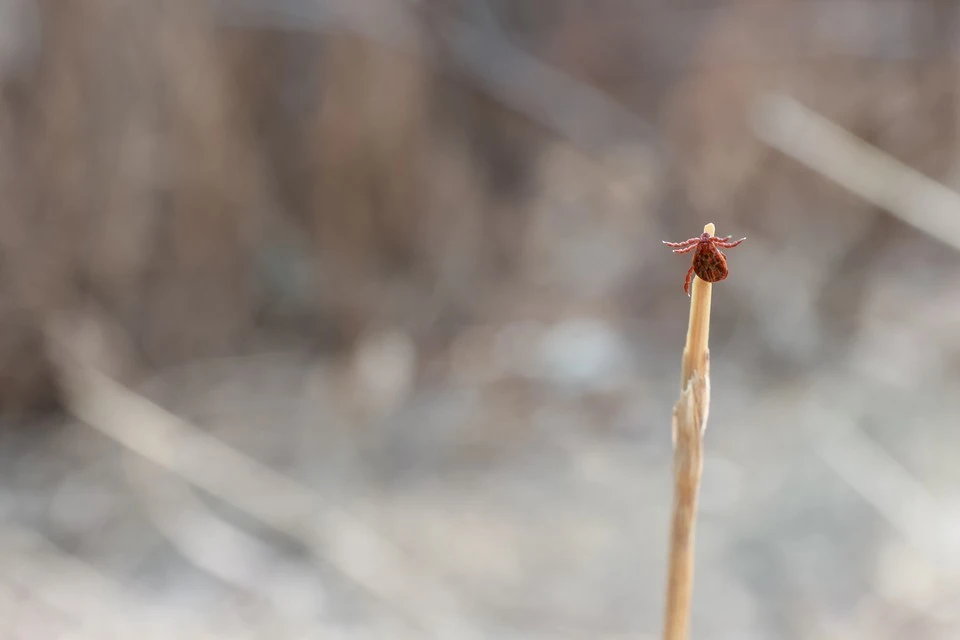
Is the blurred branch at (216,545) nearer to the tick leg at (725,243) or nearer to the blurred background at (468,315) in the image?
the blurred background at (468,315)

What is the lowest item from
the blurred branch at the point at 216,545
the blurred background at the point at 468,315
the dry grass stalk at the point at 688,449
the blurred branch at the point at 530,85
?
the dry grass stalk at the point at 688,449

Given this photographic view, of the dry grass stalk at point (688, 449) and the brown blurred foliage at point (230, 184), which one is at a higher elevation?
the brown blurred foliage at point (230, 184)

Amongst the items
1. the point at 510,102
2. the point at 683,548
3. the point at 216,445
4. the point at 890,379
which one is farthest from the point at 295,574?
the point at 510,102

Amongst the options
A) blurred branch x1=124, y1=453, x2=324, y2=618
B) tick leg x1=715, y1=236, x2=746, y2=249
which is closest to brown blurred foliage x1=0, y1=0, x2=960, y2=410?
blurred branch x1=124, y1=453, x2=324, y2=618

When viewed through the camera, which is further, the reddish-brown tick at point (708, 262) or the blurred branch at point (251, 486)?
the blurred branch at point (251, 486)

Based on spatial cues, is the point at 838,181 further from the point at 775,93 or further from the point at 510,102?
the point at 510,102

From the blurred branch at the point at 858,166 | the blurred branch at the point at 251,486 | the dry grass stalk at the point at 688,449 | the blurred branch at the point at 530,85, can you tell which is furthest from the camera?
the blurred branch at the point at 530,85

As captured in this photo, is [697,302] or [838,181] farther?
[838,181]

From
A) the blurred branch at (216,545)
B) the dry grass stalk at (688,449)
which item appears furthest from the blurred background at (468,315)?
the dry grass stalk at (688,449)
